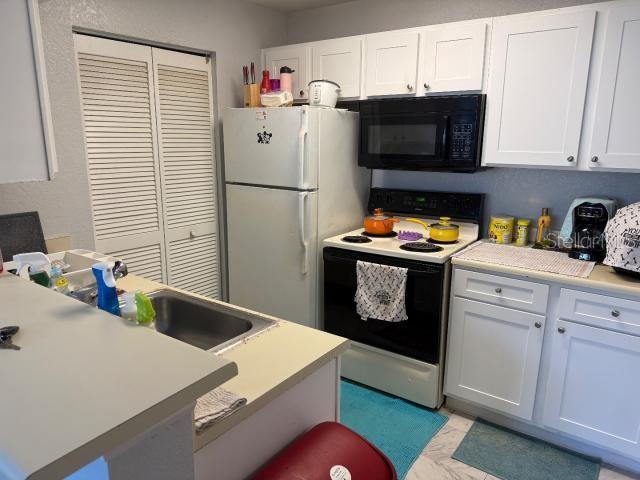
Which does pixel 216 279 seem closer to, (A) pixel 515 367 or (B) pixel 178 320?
(B) pixel 178 320

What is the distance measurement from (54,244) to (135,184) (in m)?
0.56

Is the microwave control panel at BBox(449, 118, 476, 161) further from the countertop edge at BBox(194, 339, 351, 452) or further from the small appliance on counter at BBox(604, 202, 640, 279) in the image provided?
the countertop edge at BBox(194, 339, 351, 452)

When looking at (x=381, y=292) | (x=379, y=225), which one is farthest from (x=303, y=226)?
(x=381, y=292)

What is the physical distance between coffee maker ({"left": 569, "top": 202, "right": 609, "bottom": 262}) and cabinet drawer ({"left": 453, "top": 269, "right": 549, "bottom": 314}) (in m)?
0.38

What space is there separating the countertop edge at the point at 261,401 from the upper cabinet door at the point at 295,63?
2197 millimetres

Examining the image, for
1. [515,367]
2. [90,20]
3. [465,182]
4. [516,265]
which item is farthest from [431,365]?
[90,20]

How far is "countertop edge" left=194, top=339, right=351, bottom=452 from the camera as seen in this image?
3.16 feet

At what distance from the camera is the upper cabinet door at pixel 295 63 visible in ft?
9.91

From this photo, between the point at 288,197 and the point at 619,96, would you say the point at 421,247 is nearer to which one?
the point at 288,197

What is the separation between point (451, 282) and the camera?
2367 mm

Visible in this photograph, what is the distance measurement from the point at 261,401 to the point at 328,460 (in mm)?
228

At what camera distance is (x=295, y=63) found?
306 cm

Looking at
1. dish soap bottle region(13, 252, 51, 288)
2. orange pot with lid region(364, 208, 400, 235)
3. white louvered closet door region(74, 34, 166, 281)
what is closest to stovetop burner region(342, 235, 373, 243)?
orange pot with lid region(364, 208, 400, 235)

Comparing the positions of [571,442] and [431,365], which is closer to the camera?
[571,442]
